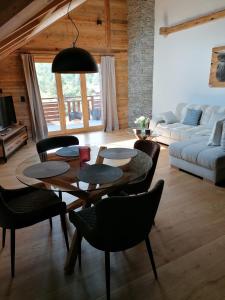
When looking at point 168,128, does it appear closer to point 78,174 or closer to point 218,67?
point 218,67

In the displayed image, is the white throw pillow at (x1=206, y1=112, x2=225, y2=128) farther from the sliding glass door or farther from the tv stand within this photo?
the tv stand

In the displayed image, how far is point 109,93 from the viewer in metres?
6.50

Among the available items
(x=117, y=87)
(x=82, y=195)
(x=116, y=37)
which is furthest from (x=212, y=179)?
(x=116, y=37)

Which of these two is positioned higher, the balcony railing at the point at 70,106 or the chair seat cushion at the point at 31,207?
the balcony railing at the point at 70,106

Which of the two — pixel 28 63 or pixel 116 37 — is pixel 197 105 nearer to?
pixel 116 37

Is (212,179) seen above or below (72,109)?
below

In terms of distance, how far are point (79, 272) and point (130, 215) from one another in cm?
80

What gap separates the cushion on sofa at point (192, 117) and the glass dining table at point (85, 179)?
3.17 metres

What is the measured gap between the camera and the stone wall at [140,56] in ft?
19.8

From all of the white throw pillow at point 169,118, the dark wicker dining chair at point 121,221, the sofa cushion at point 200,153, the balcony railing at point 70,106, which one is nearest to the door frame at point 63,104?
the balcony railing at point 70,106

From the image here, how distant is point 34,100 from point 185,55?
12.6 feet

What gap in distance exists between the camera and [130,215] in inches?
55.4

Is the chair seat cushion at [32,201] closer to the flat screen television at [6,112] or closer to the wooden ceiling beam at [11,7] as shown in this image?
the wooden ceiling beam at [11,7]

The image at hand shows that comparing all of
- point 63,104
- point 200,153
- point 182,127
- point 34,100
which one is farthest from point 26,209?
point 63,104
